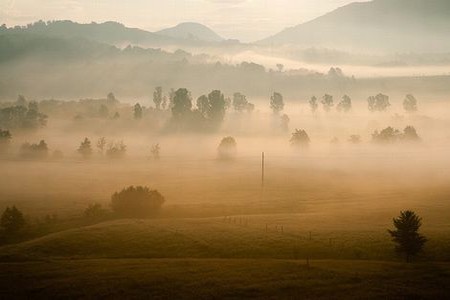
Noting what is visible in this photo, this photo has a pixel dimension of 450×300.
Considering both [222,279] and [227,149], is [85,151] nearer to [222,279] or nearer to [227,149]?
[227,149]

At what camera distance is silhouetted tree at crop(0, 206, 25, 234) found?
90.2m

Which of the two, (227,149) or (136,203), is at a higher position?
(227,149)

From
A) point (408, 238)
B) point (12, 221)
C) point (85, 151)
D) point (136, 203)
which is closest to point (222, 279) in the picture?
point (408, 238)

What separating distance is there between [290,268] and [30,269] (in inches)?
1436

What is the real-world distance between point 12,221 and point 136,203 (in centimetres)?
2887

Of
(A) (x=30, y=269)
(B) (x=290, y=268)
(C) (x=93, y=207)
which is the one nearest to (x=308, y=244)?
(B) (x=290, y=268)

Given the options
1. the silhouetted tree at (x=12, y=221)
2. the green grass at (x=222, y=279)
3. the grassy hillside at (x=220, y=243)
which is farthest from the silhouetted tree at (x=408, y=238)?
the silhouetted tree at (x=12, y=221)

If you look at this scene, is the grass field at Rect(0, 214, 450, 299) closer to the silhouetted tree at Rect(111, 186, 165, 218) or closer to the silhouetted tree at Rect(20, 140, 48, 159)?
the silhouetted tree at Rect(111, 186, 165, 218)

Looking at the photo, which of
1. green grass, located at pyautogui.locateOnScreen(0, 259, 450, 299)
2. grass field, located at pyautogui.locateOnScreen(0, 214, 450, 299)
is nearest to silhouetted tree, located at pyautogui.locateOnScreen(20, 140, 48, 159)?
grass field, located at pyautogui.locateOnScreen(0, 214, 450, 299)

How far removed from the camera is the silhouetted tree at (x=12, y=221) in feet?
296

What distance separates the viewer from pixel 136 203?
111000 millimetres

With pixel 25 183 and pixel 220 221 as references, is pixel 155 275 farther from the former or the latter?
pixel 25 183

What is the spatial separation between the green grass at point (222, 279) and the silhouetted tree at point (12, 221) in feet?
84.8

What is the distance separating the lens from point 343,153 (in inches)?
7653
